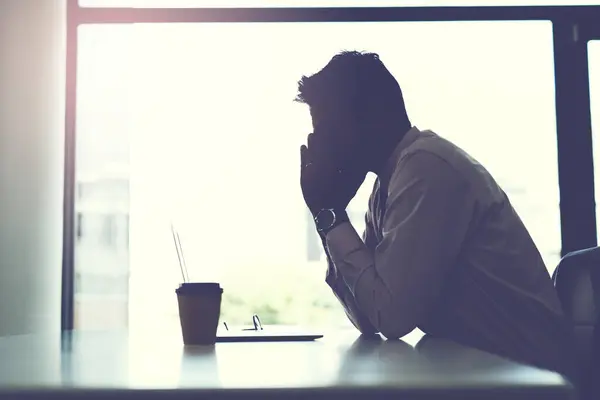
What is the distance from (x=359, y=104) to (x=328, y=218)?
0.93 ft

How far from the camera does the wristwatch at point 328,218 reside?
1482mm

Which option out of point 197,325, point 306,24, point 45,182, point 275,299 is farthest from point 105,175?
point 197,325

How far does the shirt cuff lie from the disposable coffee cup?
26 cm

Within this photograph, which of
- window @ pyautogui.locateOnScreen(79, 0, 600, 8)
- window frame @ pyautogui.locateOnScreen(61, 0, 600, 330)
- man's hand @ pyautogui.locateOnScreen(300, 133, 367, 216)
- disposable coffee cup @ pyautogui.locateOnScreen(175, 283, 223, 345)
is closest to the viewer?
disposable coffee cup @ pyautogui.locateOnScreen(175, 283, 223, 345)

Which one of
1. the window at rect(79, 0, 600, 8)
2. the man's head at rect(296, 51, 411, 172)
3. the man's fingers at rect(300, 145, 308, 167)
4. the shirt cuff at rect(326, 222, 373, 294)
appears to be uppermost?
Result: the window at rect(79, 0, 600, 8)

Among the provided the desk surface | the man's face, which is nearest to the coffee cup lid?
the desk surface

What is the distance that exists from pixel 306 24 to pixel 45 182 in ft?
4.10

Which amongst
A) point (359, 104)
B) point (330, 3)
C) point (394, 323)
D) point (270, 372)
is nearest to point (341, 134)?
point (359, 104)

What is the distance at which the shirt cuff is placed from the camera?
1307 mm

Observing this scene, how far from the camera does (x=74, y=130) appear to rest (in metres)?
2.90

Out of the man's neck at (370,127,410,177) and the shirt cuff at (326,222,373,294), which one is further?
the man's neck at (370,127,410,177)

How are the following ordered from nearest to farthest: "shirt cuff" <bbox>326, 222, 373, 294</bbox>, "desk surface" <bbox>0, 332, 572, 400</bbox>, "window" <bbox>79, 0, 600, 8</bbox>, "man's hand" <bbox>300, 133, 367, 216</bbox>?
"desk surface" <bbox>0, 332, 572, 400</bbox> < "shirt cuff" <bbox>326, 222, 373, 294</bbox> < "man's hand" <bbox>300, 133, 367, 216</bbox> < "window" <bbox>79, 0, 600, 8</bbox>

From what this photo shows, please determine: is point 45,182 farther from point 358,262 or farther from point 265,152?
point 358,262

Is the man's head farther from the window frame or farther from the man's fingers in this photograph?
the window frame
